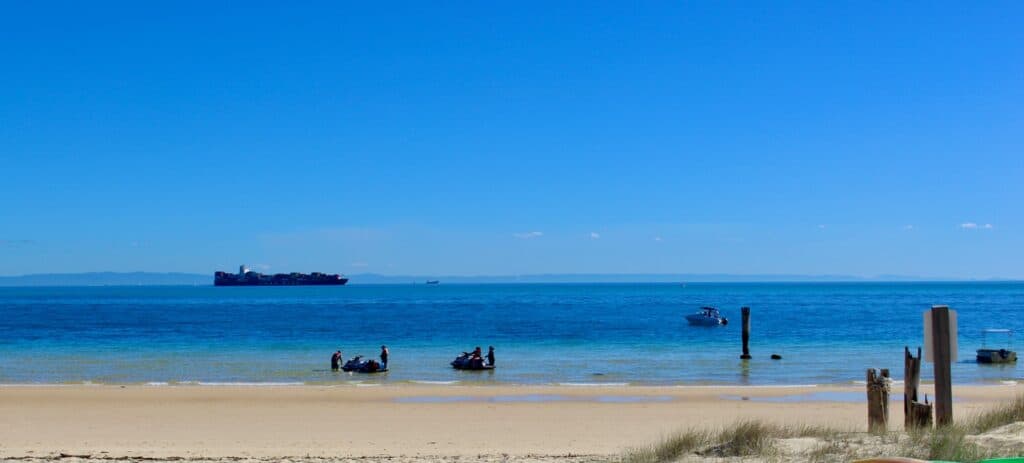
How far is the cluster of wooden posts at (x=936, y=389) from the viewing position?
38.7 feet

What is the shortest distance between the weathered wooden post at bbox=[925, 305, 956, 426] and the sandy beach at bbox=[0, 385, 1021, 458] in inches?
185

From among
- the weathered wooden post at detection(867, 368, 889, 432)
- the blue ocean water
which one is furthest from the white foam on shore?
the weathered wooden post at detection(867, 368, 889, 432)

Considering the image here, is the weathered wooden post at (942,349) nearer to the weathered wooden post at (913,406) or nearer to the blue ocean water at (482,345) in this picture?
the weathered wooden post at (913,406)

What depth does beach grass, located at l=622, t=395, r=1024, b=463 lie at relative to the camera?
10227 mm

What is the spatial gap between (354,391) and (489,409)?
5.72m

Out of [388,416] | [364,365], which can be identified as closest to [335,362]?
[364,365]

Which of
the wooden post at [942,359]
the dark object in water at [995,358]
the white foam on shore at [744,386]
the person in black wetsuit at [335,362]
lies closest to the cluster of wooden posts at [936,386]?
the wooden post at [942,359]

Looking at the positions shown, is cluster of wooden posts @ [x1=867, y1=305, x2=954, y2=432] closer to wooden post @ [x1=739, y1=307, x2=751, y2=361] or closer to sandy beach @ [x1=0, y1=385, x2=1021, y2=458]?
sandy beach @ [x1=0, y1=385, x2=1021, y2=458]

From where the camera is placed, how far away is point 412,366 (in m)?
36.4

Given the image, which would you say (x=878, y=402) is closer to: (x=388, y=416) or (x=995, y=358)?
(x=388, y=416)

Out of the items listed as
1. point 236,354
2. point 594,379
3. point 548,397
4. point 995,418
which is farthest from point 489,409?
point 236,354

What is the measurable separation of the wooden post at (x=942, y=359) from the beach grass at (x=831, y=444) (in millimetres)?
377

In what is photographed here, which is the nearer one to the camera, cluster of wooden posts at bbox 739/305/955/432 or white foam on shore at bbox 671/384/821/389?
cluster of wooden posts at bbox 739/305/955/432

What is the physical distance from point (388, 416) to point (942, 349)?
41.2 feet
